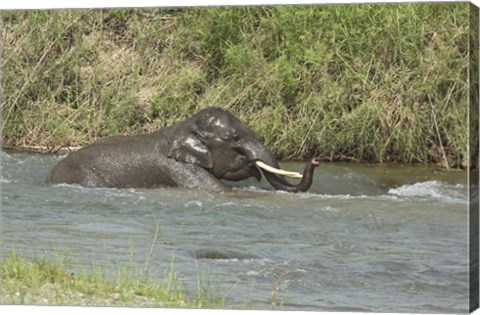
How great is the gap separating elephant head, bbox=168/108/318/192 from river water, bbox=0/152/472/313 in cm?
19

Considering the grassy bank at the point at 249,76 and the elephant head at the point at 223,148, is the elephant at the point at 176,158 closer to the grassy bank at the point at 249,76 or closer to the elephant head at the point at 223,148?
the elephant head at the point at 223,148

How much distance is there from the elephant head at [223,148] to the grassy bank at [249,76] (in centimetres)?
13

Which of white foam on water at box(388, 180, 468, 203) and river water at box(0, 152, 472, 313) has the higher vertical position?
white foam on water at box(388, 180, 468, 203)

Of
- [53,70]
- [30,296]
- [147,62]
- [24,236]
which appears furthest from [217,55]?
[30,296]

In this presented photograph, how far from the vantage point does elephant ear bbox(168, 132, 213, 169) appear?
10.3m

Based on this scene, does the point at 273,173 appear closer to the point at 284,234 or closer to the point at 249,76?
the point at 249,76

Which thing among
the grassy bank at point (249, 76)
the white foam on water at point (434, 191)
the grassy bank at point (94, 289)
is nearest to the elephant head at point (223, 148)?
the grassy bank at point (249, 76)

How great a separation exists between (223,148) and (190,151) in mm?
274

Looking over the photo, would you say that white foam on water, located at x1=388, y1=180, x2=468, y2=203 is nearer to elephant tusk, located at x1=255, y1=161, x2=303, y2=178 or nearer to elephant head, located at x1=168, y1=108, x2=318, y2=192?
elephant tusk, located at x1=255, y1=161, x2=303, y2=178

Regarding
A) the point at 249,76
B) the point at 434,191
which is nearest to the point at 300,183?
the point at 249,76

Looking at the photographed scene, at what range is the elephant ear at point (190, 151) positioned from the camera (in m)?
10.3

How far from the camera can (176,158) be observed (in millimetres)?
10430

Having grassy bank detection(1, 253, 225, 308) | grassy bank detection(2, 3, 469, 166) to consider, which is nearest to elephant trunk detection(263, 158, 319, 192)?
grassy bank detection(2, 3, 469, 166)

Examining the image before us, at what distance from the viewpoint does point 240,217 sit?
911 cm
